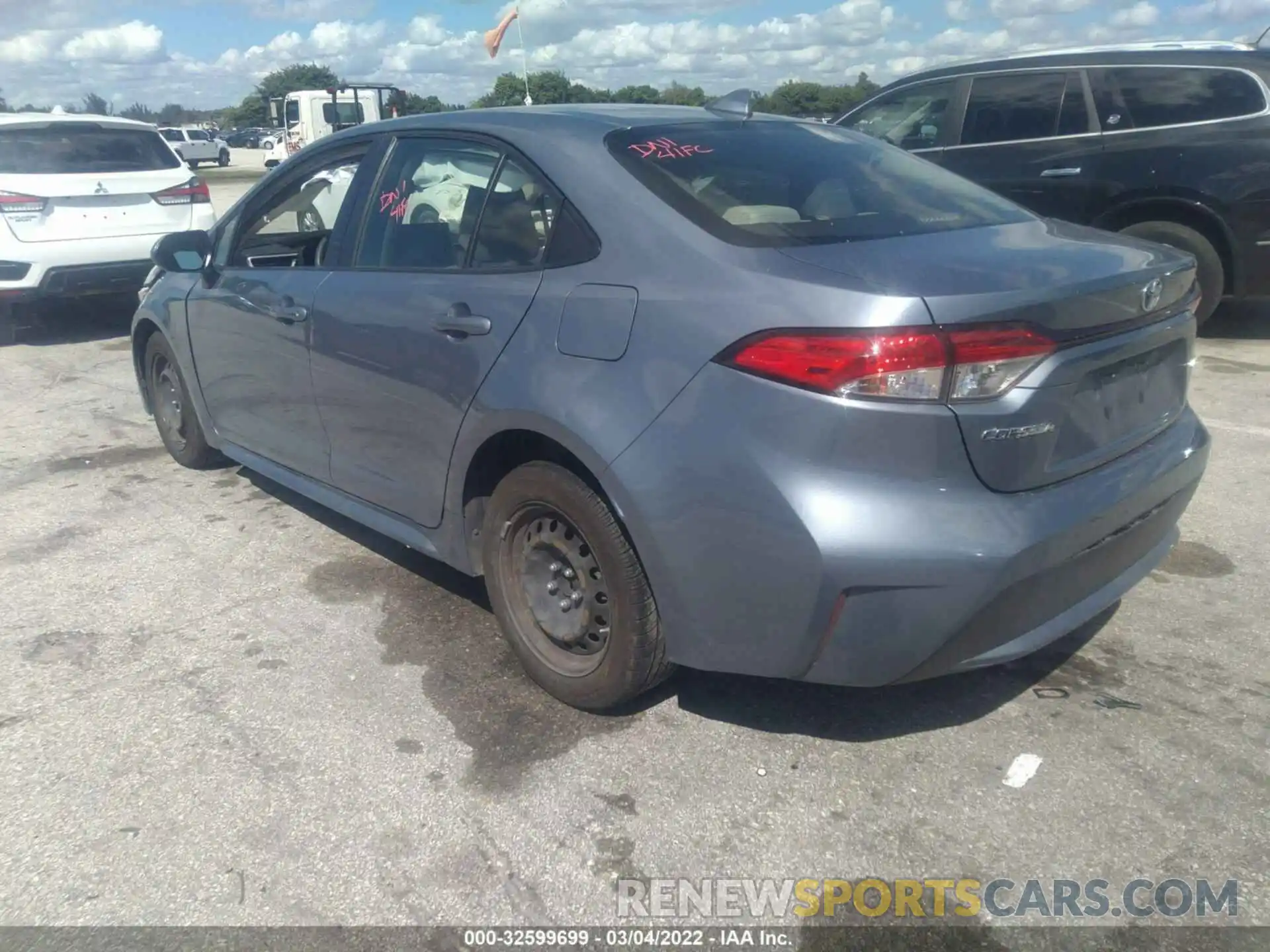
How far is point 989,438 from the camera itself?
235 cm

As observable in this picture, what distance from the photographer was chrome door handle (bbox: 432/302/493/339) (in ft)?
10.00

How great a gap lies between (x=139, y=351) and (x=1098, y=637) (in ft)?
14.8

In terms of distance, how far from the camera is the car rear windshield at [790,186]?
9.08ft

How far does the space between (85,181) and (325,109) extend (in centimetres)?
2337

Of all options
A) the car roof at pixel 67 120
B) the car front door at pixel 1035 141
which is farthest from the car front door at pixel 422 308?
the car roof at pixel 67 120

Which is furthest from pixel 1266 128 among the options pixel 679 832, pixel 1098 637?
pixel 679 832

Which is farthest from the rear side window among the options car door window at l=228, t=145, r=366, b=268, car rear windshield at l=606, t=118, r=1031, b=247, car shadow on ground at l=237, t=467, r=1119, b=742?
car door window at l=228, t=145, r=366, b=268

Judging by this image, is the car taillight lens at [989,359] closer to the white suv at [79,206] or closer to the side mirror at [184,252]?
the side mirror at [184,252]

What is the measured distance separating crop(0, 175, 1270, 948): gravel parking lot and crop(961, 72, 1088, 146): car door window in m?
4.16

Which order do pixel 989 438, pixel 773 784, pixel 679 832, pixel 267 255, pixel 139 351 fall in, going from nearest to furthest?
pixel 989 438, pixel 679 832, pixel 773 784, pixel 267 255, pixel 139 351

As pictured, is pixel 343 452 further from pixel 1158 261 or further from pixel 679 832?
pixel 1158 261

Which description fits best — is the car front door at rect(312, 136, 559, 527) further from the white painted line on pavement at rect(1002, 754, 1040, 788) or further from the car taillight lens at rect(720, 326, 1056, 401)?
the white painted line on pavement at rect(1002, 754, 1040, 788)

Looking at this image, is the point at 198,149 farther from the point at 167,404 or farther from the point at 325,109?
the point at 167,404

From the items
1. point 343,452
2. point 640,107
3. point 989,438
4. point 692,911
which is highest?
point 640,107
